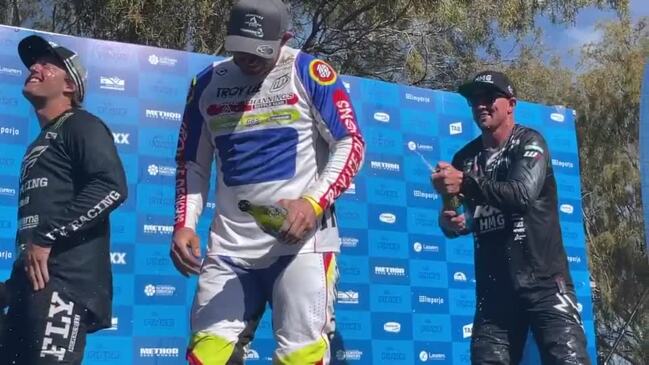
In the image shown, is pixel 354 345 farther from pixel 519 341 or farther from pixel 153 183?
pixel 519 341

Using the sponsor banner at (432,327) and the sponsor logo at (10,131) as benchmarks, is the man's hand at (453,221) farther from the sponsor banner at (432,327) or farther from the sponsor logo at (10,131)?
the sponsor logo at (10,131)

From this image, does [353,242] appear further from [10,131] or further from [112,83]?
[10,131]

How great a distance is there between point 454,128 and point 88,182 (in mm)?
4913

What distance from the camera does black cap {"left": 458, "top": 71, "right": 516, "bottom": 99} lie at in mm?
4480

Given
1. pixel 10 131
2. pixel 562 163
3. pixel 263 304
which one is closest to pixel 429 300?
pixel 562 163

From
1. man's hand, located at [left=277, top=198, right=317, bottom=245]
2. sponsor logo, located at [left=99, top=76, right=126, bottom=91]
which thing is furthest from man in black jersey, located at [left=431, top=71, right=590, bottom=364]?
sponsor logo, located at [left=99, top=76, right=126, bottom=91]

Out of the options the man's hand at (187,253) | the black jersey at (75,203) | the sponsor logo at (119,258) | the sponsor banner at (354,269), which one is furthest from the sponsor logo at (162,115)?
the man's hand at (187,253)

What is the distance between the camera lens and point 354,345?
6.95m

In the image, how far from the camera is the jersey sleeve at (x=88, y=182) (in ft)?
11.0

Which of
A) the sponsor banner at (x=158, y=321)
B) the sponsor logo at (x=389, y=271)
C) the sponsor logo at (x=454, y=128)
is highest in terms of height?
the sponsor logo at (x=454, y=128)

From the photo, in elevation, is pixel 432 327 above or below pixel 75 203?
below

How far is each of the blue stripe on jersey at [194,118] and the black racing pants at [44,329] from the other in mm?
730

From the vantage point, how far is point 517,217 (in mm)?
4367

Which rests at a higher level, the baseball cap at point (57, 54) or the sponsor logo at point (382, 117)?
the sponsor logo at point (382, 117)
